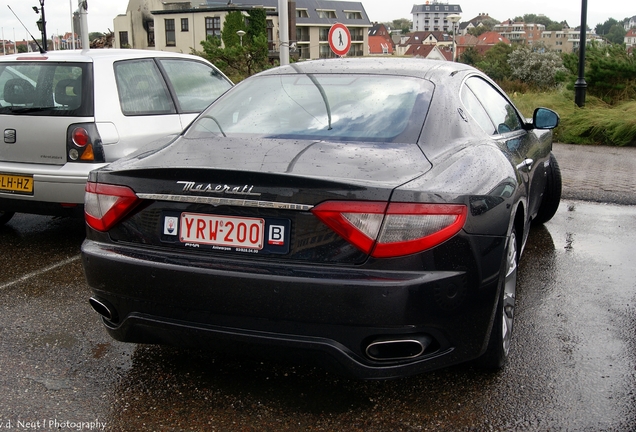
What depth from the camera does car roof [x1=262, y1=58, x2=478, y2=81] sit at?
149 inches

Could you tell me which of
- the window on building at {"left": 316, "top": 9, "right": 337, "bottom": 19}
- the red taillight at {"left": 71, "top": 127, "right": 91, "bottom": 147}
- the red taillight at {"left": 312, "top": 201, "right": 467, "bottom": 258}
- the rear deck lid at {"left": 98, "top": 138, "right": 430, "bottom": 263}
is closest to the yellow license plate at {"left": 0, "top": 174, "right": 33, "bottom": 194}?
the red taillight at {"left": 71, "top": 127, "right": 91, "bottom": 147}

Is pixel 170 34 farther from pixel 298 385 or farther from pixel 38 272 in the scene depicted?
pixel 298 385

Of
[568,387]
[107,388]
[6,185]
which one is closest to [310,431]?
[107,388]

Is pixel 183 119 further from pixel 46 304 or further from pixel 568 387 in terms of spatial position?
pixel 568 387

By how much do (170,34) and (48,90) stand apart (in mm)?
80807

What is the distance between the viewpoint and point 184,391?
3.12 meters

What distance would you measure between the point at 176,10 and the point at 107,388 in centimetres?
8247

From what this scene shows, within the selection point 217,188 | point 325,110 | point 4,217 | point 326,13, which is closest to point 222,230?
point 217,188

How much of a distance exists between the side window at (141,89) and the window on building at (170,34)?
78.9 meters

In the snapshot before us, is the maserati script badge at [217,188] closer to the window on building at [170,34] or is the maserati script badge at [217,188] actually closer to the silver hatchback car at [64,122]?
the silver hatchback car at [64,122]

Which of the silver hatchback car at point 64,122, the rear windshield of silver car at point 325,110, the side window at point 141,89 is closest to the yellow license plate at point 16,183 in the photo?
the silver hatchback car at point 64,122

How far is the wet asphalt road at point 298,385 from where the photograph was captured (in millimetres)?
2857

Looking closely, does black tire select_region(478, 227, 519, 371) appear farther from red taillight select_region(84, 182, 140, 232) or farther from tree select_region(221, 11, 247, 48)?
tree select_region(221, 11, 247, 48)

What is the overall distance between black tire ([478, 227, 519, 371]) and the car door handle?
579 mm
